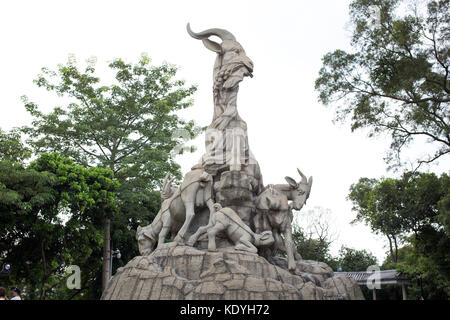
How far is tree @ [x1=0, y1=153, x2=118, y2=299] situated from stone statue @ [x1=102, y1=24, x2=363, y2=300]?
6.71 meters

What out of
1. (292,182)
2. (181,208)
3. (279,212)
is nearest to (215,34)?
(292,182)

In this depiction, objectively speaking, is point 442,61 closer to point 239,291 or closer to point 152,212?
point 239,291

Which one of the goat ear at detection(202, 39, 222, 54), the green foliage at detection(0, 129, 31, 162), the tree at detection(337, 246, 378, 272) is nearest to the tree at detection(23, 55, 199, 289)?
the green foliage at detection(0, 129, 31, 162)

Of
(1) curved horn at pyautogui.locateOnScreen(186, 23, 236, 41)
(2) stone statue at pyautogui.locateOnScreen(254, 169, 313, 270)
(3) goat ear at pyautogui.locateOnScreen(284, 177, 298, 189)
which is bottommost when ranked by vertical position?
(2) stone statue at pyautogui.locateOnScreen(254, 169, 313, 270)

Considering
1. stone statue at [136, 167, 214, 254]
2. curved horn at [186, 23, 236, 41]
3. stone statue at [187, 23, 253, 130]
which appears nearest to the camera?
stone statue at [136, 167, 214, 254]

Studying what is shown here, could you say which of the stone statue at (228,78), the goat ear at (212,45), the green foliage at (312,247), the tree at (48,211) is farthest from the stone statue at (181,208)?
the green foliage at (312,247)

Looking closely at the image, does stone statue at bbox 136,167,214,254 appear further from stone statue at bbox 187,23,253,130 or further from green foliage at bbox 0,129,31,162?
green foliage at bbox 0,129,31,162

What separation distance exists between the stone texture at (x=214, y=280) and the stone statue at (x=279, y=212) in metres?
0.72

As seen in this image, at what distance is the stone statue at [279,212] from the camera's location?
9109 mm

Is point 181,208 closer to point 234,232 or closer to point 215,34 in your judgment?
point 234,232

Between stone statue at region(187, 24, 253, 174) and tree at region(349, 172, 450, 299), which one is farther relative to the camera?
tree at region(349, 172, 450, 299)

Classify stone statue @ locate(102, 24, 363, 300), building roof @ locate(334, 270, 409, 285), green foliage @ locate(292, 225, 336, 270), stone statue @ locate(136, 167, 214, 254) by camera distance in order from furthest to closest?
green foliage @ locate(292, 225, 336, 270) → building roof @ locate(334, 270, 409, 285) → stone statue @ locate(136, 167, 214, 254) → stone statue @ locate(102, 24, 363, 300)

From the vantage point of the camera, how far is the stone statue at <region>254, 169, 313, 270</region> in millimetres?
9109

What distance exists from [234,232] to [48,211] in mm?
9547
